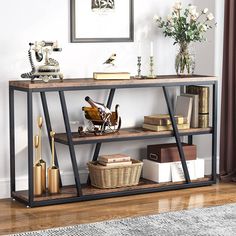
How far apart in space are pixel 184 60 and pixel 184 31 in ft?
0.75

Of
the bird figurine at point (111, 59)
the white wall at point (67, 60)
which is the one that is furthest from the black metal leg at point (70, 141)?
the bird figurine at point (111, 59)

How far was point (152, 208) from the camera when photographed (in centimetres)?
484

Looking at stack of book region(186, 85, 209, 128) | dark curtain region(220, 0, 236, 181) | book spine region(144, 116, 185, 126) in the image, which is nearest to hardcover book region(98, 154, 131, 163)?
book spine region(144, 116, 185, 126)

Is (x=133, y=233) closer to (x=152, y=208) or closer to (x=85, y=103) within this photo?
(x=152, y=208)

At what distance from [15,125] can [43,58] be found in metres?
0.54

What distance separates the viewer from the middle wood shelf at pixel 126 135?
504 centimetres

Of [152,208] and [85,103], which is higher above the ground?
[85,103]

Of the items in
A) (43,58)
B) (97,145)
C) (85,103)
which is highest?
(43,58)

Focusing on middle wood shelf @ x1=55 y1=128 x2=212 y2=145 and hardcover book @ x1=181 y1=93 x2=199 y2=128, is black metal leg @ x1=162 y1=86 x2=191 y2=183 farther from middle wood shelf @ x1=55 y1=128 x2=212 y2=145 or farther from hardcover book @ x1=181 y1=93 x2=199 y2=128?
hardcover book @ x1=181 y1=93 x2=199 y2=128

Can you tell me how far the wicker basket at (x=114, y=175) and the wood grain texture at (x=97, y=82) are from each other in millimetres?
615

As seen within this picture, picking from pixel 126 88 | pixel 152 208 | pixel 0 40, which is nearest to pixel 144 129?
pixel 126 88

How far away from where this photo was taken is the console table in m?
4.84

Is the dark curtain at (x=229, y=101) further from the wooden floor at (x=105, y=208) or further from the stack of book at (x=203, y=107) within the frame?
the wooden floor at (x=105, y=208)

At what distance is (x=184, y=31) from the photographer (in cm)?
546
